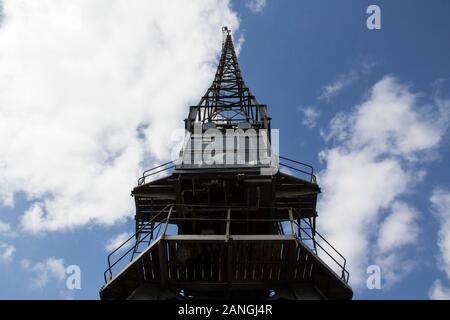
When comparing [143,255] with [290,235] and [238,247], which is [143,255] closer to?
[238,247]

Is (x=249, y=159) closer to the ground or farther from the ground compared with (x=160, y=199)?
farther from the ground

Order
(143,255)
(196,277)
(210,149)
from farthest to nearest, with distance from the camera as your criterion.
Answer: (210,149), (196,277), (143,255)

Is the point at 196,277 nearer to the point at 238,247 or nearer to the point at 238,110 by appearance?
the point at 238,247
